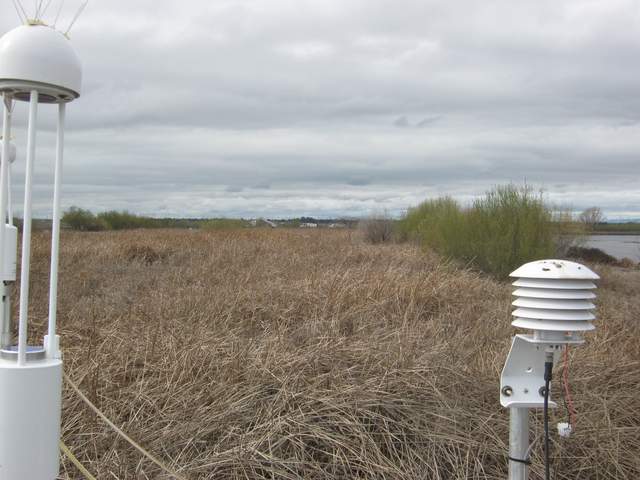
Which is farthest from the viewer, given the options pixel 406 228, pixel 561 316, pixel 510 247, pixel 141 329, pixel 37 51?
pixel 406 228

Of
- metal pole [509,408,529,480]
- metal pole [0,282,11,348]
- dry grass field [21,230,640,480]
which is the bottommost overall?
dry grass field [21,230,640,480]

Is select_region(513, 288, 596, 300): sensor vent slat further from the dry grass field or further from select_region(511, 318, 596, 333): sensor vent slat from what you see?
the dry grass field

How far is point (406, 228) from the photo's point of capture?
1587cm

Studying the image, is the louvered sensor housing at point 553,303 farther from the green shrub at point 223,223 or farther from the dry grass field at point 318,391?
the green shrub at point 223,223

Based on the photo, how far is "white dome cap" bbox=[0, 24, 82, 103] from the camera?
4.39ft

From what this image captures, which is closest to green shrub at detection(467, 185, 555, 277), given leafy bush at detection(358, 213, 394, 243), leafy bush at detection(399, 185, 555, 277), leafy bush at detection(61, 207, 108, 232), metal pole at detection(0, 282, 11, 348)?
leafy bush at detection(399, 185, 555, 277)

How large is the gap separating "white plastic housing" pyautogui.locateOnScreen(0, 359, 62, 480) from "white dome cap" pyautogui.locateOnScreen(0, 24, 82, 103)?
0.65 meters

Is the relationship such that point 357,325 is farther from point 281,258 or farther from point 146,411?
point 281,258

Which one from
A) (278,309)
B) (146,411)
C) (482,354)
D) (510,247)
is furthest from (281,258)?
(146,411)

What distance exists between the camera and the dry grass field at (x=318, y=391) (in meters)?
2.65

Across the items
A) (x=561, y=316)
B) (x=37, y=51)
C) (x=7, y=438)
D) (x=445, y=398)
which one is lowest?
(x=445, y=398)

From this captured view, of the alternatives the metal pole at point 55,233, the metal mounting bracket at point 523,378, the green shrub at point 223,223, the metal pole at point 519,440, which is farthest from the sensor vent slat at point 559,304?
the green shrub at point 223,223

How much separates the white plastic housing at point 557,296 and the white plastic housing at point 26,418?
1204 mm

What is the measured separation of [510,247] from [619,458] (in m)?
6.58
